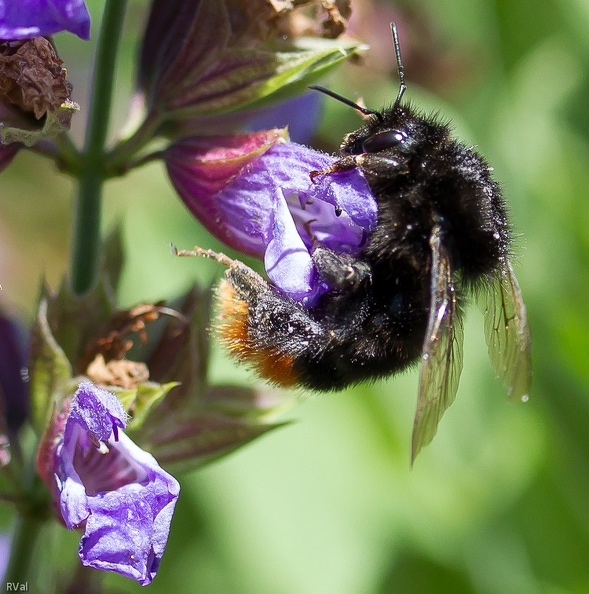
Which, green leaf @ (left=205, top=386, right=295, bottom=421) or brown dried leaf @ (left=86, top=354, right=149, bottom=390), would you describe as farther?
green leaf @ (left=205, top=386, right=295, bottom=421)

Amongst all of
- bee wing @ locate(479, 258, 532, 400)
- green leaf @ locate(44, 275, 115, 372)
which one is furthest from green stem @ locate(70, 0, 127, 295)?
bee wing @ locate(479, 258, 532, 400)

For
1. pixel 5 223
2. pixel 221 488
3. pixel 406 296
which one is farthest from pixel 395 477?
pixel 5 223

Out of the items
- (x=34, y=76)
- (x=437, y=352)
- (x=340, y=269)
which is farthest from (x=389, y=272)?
(x=34, y=76)

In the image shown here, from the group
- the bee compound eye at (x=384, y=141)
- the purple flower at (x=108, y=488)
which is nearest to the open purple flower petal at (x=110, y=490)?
the purple flower at (x=108, y=488)

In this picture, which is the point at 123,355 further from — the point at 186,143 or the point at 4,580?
the point at 4,580

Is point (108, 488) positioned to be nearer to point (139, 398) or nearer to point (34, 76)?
point (139, 398)

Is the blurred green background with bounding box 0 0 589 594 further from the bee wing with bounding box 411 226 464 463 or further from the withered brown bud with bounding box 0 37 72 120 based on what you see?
the bee wing with bounding box 411 226 464 463
